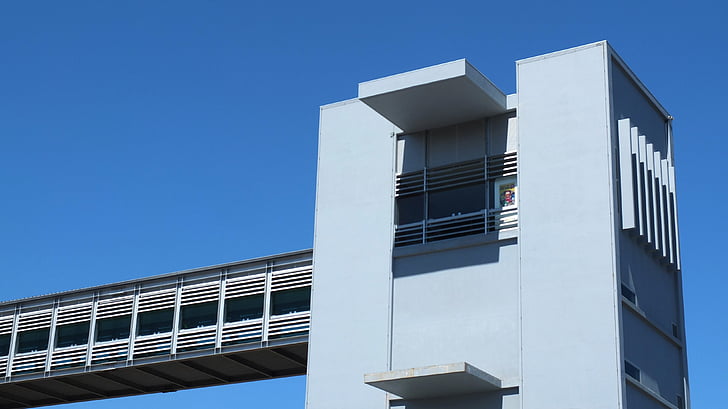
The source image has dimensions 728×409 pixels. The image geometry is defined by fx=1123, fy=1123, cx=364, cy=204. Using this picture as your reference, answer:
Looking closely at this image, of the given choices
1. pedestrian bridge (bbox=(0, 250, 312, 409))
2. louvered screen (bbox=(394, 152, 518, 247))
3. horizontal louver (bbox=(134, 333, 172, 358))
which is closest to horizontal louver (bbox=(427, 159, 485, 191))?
louvered screen (bbox=(394, 152, 518, 247))

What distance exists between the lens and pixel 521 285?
2780 cm

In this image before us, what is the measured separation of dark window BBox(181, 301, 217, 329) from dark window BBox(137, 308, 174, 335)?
641 millimetres

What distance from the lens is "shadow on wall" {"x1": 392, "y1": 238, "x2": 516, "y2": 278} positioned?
94.8ft

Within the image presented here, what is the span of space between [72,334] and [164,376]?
373 centimetres

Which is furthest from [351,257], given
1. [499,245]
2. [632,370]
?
[632,370]

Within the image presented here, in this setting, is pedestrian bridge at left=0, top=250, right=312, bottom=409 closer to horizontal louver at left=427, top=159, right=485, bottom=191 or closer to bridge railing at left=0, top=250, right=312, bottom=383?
bridge railing at left=0, top=250, right=312, bottom=383

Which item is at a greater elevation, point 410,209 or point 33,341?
point 410,209

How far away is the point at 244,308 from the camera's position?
3706 cm

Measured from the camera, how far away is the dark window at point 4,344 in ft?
139

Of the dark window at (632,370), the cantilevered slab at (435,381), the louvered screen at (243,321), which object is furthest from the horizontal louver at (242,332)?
the dark window at (632,370)

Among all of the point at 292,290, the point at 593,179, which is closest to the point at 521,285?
the point at 593,179

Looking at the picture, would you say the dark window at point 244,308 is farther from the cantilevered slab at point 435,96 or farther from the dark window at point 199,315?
the cantilevered slab at point 435,96

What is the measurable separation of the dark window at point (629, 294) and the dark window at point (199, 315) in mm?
15090

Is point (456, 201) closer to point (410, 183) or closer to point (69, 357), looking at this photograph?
point (410, 183)
